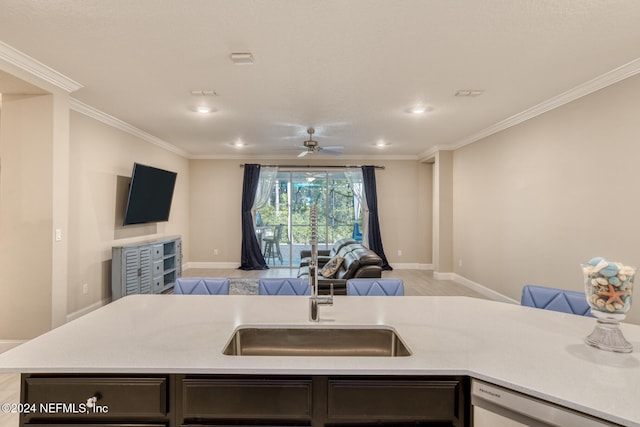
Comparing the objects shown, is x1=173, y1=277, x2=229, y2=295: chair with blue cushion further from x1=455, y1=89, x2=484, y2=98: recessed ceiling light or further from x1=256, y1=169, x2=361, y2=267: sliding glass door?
x1=256, y1=169, x2=361, y2=267: sliding glass door

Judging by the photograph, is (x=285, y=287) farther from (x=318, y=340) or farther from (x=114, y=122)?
(x=114, y=122)

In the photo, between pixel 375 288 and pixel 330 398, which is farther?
pixel 375 288

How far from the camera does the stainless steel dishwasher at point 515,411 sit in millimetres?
941

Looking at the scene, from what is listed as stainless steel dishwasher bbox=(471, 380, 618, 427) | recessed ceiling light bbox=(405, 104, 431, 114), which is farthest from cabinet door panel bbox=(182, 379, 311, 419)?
recessed ceiling light bbox=(405, 104, 431, 114)

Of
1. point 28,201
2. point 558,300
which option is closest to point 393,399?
point 558,300

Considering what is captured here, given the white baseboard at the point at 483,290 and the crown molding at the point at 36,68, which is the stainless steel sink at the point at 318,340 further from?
the white baseboard at the point at 483,290

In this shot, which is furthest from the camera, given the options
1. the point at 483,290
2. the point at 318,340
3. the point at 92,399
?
the point at 483,290

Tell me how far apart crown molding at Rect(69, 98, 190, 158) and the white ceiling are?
0.14 metres

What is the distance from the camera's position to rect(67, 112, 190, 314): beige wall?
3.73m

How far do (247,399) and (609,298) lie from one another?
4.80ft

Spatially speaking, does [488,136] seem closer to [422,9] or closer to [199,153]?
[422,9]

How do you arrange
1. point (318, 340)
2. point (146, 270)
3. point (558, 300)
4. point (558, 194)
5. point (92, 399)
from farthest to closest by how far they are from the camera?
1. point (146, 270)
2. point (558, 194)
3. point (558, 300)
4. point (318, 340)
5. point (92, 399)

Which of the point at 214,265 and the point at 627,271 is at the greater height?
the point at 627,271

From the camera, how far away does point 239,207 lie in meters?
7.21
